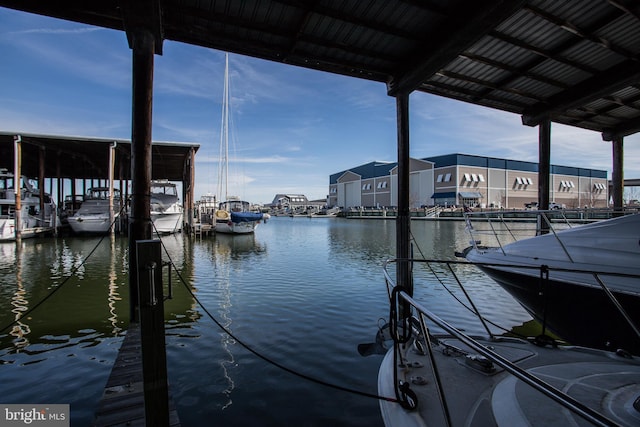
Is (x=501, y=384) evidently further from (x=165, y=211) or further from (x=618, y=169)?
(x=165, y=211)

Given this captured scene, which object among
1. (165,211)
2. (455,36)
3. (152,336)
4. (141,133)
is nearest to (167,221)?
(165,211)

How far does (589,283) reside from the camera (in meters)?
4.52

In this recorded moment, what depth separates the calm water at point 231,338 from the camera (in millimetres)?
4195

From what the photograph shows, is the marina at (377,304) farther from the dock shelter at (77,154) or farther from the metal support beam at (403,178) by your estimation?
the dock shelter at (77,154)

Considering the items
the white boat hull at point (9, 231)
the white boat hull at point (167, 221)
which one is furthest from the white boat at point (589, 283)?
the white boat hull at point (9, 231)

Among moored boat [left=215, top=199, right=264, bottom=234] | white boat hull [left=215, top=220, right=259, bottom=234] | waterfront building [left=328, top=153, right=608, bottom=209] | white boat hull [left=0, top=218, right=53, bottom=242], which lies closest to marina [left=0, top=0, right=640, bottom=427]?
white boat hull [left=0, top=218, right=53, bottom=242]

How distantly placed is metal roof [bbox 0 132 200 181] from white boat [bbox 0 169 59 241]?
3.03 m

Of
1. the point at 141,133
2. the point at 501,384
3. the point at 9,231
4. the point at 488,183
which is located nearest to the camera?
the point at 501,384

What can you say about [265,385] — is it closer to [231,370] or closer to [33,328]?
[231,370]

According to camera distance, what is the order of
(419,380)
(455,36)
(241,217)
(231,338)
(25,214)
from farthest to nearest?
(241,217), (25,214), (231,338), (455,36), (419,380)

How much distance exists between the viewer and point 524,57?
6617mm

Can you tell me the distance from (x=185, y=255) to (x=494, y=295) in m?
15.7
